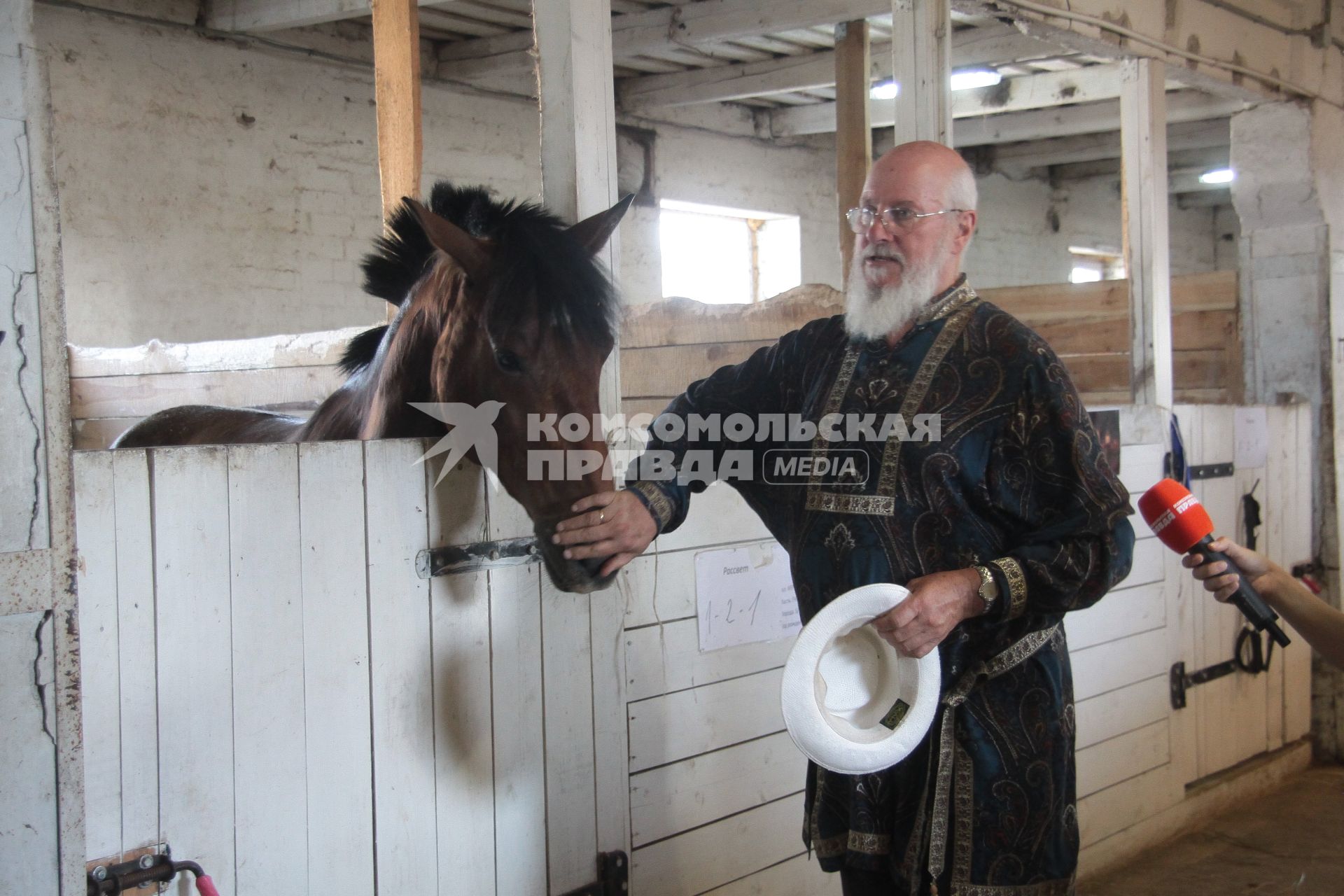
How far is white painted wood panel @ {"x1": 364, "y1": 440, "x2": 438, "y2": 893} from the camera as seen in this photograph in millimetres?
1640

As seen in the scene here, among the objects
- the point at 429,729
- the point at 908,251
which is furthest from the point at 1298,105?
the point at 429,729

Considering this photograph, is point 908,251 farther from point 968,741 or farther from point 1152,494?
point 968,741

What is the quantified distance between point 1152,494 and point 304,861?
4.43 ft

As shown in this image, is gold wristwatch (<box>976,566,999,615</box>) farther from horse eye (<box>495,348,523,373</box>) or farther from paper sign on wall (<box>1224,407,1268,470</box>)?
paper sign on wall (<box>1224,407,1268,470</box>)

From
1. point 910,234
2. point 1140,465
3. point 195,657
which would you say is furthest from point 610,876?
point 1140,465

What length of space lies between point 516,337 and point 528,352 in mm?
26

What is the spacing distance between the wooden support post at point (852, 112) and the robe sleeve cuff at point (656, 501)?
260 cm

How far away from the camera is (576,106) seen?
1.90 meters

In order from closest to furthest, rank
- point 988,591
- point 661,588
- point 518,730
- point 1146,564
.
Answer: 1. point 988,591
2. point 518,730
3. point 661,588
4. point 1146,564

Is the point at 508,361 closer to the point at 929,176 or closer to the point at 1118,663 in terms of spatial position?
the point at 929,176

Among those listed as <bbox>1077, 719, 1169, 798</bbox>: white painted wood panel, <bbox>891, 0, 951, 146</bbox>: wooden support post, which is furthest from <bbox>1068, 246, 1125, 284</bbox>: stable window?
<bbox>891, 0, 951, 146</bbox>: wooden support post

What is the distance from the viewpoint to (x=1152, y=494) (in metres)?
1.61

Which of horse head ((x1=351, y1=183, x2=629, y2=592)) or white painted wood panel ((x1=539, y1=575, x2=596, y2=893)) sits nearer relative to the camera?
horse head ((x1=351, y1=183, x2=629, y2=592))

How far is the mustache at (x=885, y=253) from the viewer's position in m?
1.73
